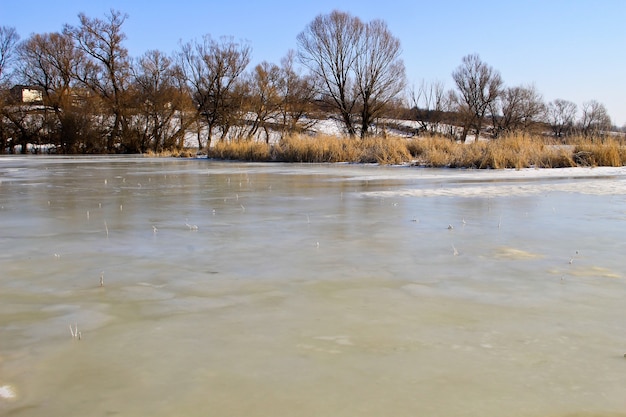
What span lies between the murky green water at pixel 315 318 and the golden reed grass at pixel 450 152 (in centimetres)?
875

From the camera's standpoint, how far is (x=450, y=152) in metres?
13.7

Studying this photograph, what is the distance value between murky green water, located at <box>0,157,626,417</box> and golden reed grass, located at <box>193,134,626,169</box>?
8.75 m

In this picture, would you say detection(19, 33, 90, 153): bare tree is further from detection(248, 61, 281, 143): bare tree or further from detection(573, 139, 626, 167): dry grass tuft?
detection(573, 139, 626, 167): dry grass tuft

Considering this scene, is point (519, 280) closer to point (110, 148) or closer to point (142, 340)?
point (142, 340)

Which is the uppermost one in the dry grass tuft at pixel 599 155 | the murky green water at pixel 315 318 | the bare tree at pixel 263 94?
the bare tree at pixel 263 94

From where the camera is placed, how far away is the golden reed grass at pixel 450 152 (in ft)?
39.8

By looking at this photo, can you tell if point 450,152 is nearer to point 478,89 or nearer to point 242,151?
point 242,151

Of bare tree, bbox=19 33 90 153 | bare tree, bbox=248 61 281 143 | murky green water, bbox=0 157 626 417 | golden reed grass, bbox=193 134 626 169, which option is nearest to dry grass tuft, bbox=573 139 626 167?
golden reed grass, bbox=193 134 626 169

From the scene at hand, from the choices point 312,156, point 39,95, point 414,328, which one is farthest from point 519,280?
point 39,95

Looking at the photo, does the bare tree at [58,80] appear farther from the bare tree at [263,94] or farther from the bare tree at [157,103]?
the bare tree at [263,94]

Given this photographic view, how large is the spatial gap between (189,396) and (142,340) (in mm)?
425

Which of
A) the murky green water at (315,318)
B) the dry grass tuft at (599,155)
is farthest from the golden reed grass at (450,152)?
the murky green water at (315,318)

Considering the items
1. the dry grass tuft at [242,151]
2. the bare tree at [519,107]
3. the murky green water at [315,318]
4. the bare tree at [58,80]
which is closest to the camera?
the murky green water at [315,318]

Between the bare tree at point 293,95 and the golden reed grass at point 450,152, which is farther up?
the bare tree at point 293,95
